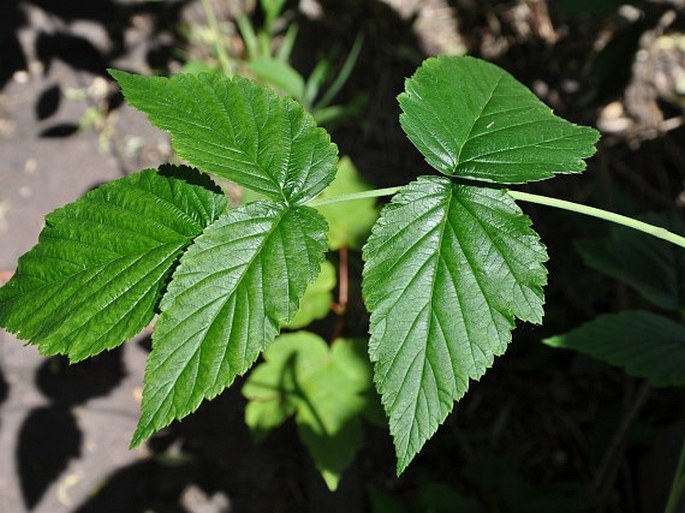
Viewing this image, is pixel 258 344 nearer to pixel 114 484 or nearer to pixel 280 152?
pixel 280 152

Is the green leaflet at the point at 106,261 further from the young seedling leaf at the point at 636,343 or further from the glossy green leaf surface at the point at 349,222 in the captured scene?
the young seedling leaf at the point at 636,343

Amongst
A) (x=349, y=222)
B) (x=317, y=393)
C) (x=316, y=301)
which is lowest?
(x=317, y=393)

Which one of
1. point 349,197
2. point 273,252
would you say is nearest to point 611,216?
point 349,197

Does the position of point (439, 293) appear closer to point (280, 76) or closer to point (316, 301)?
point (316, 301)

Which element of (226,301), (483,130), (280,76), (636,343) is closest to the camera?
(226,301)

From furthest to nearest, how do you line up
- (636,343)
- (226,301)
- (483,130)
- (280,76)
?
(280,76), (636,343), (483,130), (226,301)

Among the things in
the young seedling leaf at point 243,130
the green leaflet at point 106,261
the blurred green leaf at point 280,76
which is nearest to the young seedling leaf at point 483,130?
the young seedling leaf at point 243,130

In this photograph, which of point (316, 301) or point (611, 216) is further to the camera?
point (316, 301)
